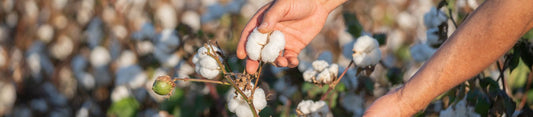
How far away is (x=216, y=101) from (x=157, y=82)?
564mm

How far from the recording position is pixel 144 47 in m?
1.61

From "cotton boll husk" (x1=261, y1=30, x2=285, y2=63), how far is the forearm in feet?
0.59

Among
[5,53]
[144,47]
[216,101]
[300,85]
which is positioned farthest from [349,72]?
[5,53]

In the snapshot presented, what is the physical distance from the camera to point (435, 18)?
118 centimetres

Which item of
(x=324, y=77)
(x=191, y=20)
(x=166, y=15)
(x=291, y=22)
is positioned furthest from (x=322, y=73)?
(x=166, y=15)

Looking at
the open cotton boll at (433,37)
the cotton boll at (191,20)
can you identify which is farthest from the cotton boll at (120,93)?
the open cotton boll at (433,37)

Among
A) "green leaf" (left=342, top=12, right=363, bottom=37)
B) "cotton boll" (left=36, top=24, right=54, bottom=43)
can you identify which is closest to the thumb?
"green leaf" (left=342, top=12, right=363, bottom=37)

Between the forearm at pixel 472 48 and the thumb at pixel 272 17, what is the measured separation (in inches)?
8.1

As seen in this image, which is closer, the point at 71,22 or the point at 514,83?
the point at 514,83

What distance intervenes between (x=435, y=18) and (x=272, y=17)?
53cm

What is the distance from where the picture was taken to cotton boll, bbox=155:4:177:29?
2.03 metres

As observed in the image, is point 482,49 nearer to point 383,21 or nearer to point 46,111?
point 46,111

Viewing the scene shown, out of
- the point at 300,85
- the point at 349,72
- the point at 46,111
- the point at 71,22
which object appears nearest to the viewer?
the point at 349,72

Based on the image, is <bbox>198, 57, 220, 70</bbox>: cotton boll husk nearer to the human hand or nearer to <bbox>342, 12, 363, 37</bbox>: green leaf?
the human hand
